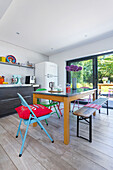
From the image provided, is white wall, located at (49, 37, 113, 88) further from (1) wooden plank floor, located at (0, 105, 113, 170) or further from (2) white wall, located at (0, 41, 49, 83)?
(1) wooden plank floor, located at (0, 105, 113, 170)

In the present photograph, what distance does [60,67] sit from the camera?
4336 millimetres

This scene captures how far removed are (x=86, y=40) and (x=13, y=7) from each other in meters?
2.45

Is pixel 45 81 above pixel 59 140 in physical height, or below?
above

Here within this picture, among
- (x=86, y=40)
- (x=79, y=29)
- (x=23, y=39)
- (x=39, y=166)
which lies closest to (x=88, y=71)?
(x=86, y=40)

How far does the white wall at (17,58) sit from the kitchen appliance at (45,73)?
0.44 m

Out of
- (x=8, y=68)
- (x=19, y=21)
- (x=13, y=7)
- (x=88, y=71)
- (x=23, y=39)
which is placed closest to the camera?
(x=13, y=7)

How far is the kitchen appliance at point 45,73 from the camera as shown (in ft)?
12.2

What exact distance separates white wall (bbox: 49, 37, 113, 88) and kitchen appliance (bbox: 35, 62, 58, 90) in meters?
0.40

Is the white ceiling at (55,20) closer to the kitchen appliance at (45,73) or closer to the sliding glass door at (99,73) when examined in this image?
the sliding glass door at (99,73)

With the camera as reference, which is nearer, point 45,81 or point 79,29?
point 79,29

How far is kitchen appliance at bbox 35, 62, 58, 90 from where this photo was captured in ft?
12.2

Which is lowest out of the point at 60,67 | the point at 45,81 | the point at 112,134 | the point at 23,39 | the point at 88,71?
the point at 112,134

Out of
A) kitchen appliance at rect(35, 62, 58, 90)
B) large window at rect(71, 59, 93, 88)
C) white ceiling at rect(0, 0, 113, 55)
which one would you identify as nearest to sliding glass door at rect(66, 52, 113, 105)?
large window at rect(71, 59, 93, 88)

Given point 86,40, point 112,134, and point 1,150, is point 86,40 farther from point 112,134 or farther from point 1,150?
point 1,150
